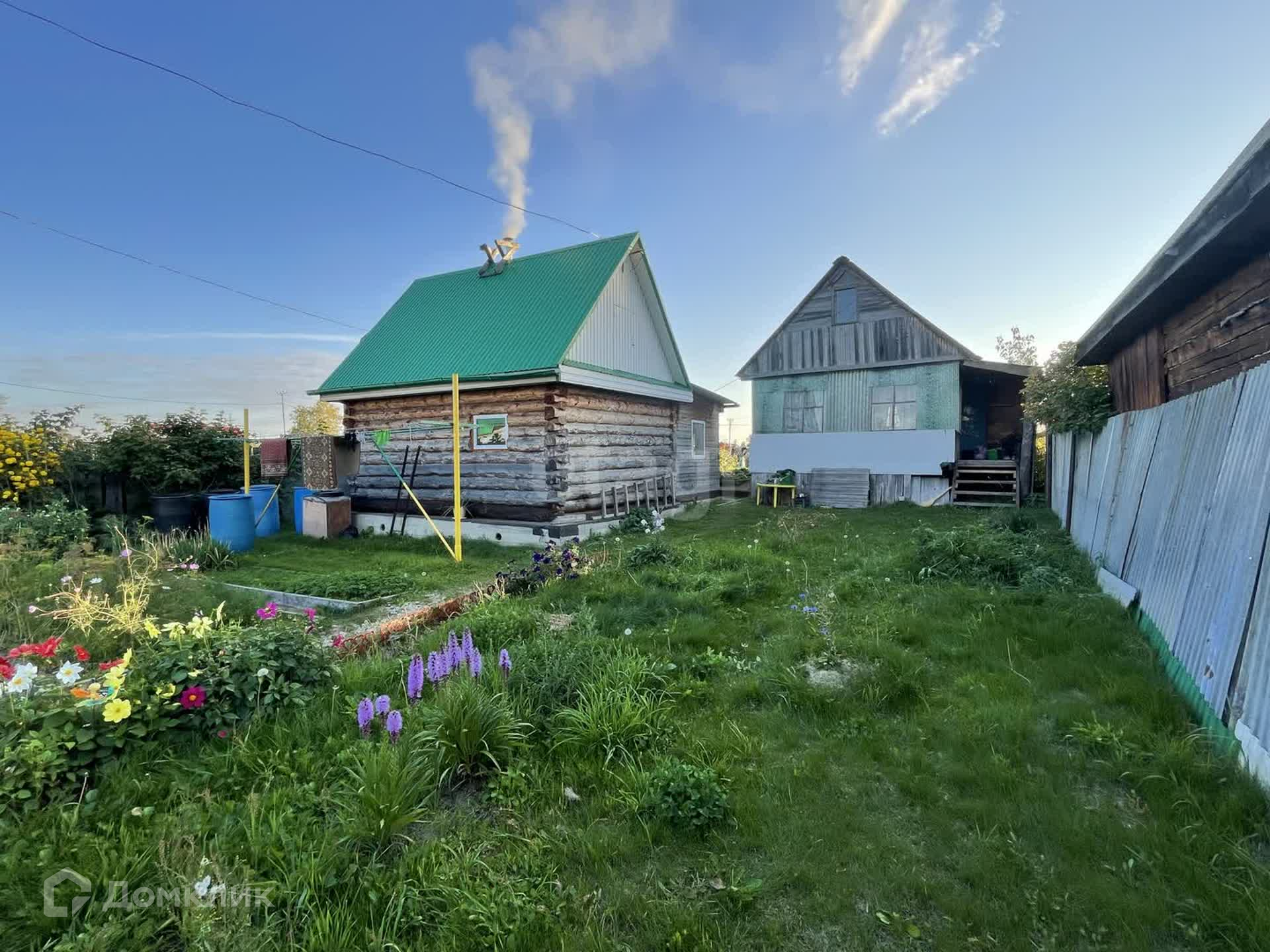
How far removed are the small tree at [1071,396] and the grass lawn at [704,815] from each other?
6918mm

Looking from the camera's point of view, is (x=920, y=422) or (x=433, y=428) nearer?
(x=433, y=428)

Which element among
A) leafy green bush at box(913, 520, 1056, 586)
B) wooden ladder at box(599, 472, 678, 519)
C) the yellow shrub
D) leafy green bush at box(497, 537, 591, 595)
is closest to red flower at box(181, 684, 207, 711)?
leafy green bush at box(497, 537, 591, 595)

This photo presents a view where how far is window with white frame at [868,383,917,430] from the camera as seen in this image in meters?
17.1

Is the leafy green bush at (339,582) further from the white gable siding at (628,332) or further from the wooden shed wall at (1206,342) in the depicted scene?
the wooden shed wall at (1206,342)

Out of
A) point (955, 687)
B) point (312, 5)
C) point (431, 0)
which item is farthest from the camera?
point (431, 0)

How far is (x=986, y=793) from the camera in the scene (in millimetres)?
2721

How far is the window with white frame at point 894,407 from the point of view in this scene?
1706 cm

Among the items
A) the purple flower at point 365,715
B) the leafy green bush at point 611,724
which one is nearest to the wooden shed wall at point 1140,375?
the leafy green bush at point 611,724

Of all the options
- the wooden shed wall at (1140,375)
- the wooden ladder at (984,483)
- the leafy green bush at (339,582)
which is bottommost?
the leafy green bush at (339,582)

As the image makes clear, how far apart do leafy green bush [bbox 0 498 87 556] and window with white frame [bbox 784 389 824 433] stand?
17.7 meters

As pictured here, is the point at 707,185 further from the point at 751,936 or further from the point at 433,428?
the point at 751,936

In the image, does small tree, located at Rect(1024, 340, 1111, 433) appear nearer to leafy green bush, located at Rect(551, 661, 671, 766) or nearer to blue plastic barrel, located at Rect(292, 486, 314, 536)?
leafy green bush, located at Rect(551, 661, 671, 766)

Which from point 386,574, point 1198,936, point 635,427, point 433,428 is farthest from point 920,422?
point 1198,936

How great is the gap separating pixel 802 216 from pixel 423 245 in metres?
11.5
